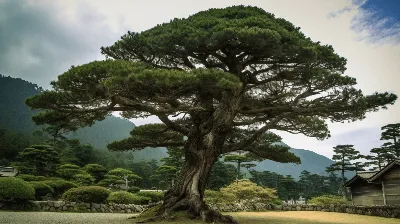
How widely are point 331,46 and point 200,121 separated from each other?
4.31 m

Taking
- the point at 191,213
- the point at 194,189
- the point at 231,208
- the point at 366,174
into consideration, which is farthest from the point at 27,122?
the point at 191,213

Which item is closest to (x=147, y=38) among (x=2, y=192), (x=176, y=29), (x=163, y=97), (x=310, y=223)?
(x=176, y=29)

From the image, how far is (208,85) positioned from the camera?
6.98 metres

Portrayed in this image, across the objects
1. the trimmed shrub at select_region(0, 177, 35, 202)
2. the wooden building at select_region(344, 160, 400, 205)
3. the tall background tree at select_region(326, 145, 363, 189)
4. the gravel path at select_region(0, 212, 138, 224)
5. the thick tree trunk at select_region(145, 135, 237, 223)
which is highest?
the tall background tree at select_region(326, 145, 363, 189)

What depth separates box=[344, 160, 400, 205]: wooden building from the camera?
14.9m

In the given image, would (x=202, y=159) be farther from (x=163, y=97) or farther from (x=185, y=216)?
Result: (x=163, y=97)

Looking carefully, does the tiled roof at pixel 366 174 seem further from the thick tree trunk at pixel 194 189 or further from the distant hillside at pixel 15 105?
the distant hillside at pixel 15 105

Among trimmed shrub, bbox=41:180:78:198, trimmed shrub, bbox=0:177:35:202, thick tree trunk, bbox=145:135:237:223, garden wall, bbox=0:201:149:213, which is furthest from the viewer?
trimmed shrub, bbox=41:180:78:198

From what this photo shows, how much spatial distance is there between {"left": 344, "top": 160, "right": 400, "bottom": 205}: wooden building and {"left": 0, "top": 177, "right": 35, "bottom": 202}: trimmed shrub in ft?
51.8

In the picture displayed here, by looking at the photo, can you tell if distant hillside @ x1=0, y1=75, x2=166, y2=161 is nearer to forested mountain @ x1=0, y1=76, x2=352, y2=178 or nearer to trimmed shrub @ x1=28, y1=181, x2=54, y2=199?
forested mountain @ x1=0, y1=76, x2=352, y2=178

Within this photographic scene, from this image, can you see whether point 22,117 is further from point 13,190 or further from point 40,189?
point 13,190

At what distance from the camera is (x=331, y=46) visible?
854 cm

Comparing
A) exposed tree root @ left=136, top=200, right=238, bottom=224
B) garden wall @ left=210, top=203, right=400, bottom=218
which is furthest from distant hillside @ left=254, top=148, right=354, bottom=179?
exposed tree root @ left=136, top=200, right=238, bottom=224

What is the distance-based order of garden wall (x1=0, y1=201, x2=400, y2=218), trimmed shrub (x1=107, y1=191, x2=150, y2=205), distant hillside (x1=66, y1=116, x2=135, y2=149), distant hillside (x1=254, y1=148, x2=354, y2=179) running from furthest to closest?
distant hillside (x1=254, y1=148, x2=354, y2=179), distant hillside (x1=66, y1=116, x2=135, y2=149), trimmed shrub (x1=107, y1=191, x2=150, y2=205), garden wall (x1=0, y1=201, x2=400, y2=218)
